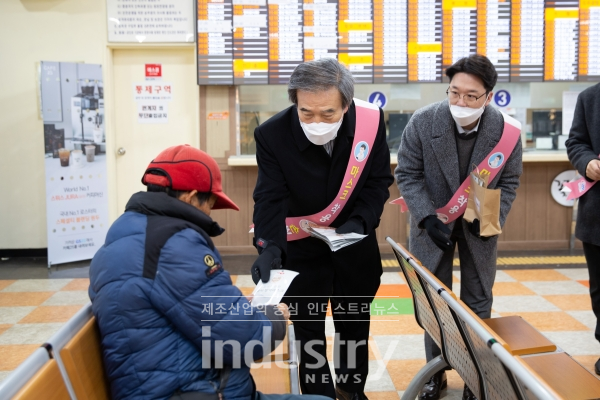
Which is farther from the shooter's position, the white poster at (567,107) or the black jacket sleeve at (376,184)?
the white poster at (567,107)

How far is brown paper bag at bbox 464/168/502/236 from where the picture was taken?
8.43 ft

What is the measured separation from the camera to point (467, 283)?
2.90 meters

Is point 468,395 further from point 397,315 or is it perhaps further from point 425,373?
point 397,315

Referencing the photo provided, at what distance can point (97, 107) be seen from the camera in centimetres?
603

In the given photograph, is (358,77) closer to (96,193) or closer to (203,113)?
(203,113)

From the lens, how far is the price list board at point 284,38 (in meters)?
5.98

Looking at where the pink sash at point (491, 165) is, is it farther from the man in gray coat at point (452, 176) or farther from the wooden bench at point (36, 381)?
the wooden bench at point (36, 381)

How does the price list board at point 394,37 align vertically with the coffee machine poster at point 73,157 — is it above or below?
above

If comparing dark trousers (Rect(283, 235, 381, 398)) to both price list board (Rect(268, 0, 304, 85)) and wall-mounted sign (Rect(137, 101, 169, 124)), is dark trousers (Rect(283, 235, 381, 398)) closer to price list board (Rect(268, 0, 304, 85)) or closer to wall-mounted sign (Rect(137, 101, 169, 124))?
price list board (Rect(268, 0, 304, 85))

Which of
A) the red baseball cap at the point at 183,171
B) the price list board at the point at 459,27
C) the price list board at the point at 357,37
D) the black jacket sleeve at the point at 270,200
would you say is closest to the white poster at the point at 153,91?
the price list board at the point at 357,37

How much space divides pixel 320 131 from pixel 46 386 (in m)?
1.37

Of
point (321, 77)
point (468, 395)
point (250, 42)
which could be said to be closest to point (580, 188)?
point (468, 395)

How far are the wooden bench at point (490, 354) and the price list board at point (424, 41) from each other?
3.91 metres

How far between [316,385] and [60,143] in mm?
4287
